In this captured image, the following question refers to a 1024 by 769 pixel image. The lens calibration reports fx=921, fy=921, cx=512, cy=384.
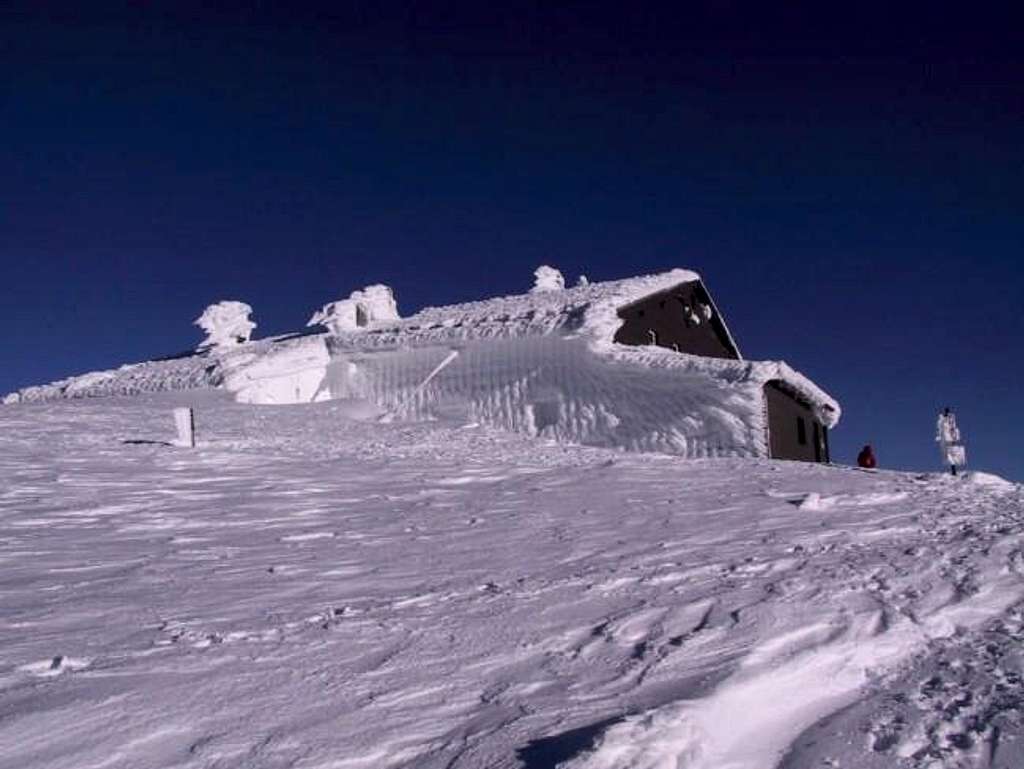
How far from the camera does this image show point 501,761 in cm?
312

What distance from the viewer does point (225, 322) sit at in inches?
1104

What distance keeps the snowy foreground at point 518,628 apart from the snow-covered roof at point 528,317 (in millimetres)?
10728

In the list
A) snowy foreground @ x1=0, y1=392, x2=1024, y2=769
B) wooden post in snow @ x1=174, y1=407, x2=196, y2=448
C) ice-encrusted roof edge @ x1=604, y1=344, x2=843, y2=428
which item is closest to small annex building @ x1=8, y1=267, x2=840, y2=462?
ice-encrusted roof edge @ x1=604, y1=344, x2=843, y2=428

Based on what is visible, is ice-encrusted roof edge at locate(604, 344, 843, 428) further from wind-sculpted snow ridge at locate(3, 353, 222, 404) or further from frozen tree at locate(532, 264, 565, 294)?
wind-sculpted snow ridge at locate(3, 353, 222, 404)

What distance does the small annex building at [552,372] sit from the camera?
17.7m

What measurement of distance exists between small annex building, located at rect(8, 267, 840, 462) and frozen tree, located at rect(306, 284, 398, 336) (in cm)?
4

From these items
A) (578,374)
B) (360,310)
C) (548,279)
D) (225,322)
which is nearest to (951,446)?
(578,374)

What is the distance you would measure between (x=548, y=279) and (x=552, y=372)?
20.2ft

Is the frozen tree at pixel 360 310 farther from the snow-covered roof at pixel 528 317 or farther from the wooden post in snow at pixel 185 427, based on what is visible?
the wooden post in snow at pixel 185 427

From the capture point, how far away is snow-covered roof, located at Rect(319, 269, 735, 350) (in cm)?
2025

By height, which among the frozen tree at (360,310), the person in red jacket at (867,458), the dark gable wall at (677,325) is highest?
the frozen tree at (360,310)

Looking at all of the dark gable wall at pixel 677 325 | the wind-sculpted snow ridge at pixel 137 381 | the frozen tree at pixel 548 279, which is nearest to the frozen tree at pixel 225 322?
the wind-sculpted snow ridge at pixel 137 381

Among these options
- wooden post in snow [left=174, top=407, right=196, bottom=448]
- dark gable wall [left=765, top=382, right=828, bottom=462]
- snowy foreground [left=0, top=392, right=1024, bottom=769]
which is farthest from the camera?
dark gable wall [left=765, top=382, right=828, bottom=462]

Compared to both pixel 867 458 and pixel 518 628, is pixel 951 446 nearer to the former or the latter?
pixel 867 458
